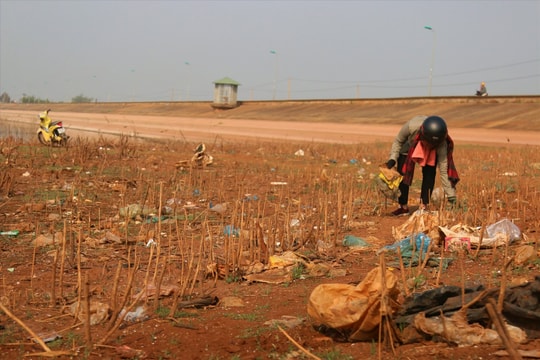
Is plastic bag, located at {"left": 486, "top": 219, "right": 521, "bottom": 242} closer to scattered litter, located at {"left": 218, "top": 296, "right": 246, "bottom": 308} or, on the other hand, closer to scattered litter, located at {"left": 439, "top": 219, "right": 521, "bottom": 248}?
scattered litter, located at {"left": 439, "top": 219, "right": 521, "bottom": 248}

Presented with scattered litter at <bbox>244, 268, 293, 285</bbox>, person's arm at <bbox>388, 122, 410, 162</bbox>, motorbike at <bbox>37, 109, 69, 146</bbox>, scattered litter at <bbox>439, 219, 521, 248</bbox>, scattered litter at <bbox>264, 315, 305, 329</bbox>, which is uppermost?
person's arm at <bbox>388, 122, 410, 162</bbox>

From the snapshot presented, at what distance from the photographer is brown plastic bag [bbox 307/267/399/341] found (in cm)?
372

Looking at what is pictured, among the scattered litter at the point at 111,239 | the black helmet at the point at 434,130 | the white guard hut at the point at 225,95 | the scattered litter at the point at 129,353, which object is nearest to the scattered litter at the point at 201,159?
the scattered litter at the point at 111,239

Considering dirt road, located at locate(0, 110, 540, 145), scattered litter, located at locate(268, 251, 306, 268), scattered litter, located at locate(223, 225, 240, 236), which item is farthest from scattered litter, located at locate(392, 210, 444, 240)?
dirt road, located at locate(0, 110, 540, 145)

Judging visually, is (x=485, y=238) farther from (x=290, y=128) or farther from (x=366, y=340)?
(x=290, y=128)

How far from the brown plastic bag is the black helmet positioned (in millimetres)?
3670

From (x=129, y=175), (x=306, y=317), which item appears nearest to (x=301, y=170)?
(x=129, y=175)

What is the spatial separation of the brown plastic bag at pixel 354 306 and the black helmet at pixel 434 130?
3670 mm

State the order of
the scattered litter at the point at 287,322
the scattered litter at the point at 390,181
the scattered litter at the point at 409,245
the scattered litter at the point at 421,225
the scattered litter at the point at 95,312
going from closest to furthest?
1. the scattered litter at the point at 287,322
2. the scattered litter at the point at 95,312
3. the scattered litter at the point at 409,245
4. the scattered litter at the point at 421,225
5. the scattered litter at the point at 390,181

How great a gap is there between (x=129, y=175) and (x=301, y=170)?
391 cm

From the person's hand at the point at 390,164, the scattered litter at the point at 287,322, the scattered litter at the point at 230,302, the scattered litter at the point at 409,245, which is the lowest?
the scattered litter at the point at 230,302

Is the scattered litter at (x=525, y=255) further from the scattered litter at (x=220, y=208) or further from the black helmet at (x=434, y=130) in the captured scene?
the scattered litter at (x=220, y=208)

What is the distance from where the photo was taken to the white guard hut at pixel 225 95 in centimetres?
4859

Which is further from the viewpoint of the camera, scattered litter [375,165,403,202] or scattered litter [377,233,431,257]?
scattered litter [375,165,403,202]
